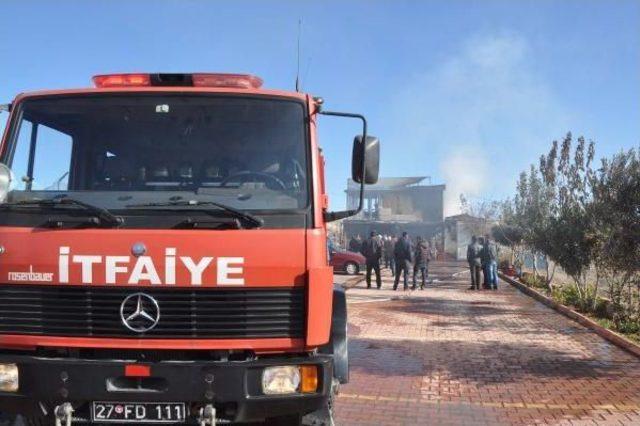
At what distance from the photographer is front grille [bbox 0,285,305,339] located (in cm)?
361

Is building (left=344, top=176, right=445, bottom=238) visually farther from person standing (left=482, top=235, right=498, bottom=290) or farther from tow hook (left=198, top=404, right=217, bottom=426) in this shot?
tow hook (left=198, top=404, right=217, bottom=426)

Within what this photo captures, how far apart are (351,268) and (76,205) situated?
2132cm

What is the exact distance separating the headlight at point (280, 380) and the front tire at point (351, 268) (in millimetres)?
21088

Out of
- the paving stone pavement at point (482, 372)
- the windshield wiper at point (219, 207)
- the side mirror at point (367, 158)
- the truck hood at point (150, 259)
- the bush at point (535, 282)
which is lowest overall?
the paving stone pavement at point (482, 372)

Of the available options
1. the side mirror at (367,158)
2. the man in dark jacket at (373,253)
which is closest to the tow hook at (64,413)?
the side mirror at (367,158)

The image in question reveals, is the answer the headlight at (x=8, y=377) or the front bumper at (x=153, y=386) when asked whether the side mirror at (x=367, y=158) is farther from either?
the headlight at (x=8, y=377)

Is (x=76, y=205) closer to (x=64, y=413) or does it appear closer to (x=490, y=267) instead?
(x=64, y=413)

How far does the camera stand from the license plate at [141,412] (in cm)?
355

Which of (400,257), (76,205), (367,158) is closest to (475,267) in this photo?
(400,257)

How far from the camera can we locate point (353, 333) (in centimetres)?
1015

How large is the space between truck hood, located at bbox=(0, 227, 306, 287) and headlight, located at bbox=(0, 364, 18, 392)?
504 millimetres

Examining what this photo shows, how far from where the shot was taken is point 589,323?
36.3 feet

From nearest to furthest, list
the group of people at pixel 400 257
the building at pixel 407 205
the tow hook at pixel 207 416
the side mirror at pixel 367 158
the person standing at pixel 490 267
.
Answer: the tow hook at pixel 207 416, the side mirror at pixel 367 158, the group of people at pixel 400 257, the person standing at pixel 490 267, the building at pixel 407 205

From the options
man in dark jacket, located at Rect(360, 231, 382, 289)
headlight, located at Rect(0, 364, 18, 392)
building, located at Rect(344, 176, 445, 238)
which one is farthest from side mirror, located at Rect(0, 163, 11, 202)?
building, located at Rect(344, 176, 445, 238)
